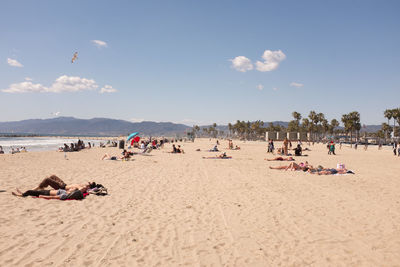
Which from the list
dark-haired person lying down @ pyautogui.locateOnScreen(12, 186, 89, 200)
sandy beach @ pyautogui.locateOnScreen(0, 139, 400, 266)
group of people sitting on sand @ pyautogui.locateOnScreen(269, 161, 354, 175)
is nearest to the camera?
sandy beach @ pyautogui.locateOnScreen(0, 139, 400, 266)

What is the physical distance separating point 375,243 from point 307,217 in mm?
1645

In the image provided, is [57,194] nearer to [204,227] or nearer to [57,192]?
[57,192]

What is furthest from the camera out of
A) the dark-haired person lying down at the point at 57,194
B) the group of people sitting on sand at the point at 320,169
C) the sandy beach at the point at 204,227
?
the group of people sitting on sand at the point at 320,169

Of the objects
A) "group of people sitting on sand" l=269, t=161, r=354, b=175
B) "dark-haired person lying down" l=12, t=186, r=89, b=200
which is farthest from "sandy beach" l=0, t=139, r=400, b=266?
"group of people sitting on sand" l=269, t=161, r=354, b=175

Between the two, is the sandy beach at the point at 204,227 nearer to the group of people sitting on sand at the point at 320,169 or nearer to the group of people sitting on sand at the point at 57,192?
the group of people sitting on sand at the point at 57,192

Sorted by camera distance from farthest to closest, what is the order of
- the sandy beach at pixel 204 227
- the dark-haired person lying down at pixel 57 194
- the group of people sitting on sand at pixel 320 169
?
the group of people sitting on sand at pixel 320 169 < the dark-haired person lying down at pixel 57 194 < the sandy beach at pixel 204 227

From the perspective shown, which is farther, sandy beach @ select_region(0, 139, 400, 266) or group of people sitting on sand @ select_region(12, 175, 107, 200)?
group of people sitting on sand @ select_region(12, 175, 107, 200)

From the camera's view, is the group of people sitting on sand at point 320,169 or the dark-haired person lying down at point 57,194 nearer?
the dark-haired person lying down at point 57,194

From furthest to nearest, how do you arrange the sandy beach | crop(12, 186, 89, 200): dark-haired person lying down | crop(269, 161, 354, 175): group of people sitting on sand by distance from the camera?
crop(269, 161, 354, 175): group of people sitting on sand
crop(12, 186, 89, 200): dark-haired person lying down
the sandy beach

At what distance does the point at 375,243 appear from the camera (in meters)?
4.68

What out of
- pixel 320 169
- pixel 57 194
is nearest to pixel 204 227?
pixel 57 194

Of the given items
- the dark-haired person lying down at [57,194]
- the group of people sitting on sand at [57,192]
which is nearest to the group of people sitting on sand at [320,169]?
the group of people sitting on sand at [57,192]

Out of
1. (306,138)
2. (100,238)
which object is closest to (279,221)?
(100,238)

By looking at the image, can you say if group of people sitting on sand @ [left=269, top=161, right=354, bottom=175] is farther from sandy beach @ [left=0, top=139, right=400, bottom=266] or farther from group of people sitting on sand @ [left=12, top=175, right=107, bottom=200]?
group of people sitting on sand @ [left=12, top=175, right=107, bottom=200]
